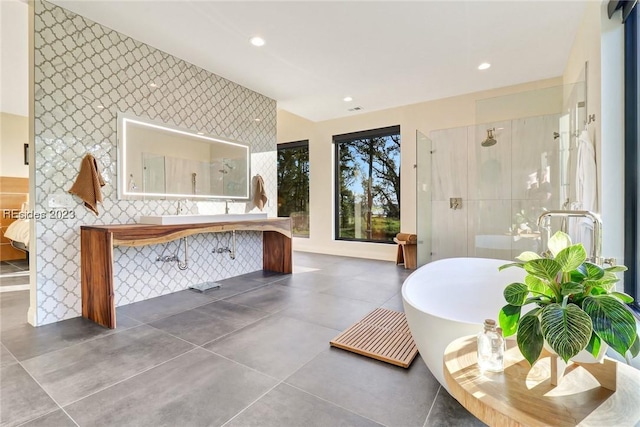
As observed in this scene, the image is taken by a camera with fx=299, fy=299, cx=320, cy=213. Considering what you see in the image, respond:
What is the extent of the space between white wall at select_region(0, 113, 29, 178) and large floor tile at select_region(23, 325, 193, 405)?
5.43 m

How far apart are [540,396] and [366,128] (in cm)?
558

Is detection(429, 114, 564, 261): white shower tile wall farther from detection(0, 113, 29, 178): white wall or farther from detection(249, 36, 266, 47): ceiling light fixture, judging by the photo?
detection(0, 113, 29, 178): white wall

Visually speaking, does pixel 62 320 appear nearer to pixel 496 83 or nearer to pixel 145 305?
pixel 145 305

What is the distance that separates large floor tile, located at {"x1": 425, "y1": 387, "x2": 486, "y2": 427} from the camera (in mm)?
1476

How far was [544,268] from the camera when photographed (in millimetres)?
828

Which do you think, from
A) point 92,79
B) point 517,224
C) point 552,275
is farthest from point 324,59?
point 552,275

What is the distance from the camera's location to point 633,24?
82.0 inches

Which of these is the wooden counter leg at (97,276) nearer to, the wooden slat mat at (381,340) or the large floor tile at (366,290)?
the wooden slat mat at (381,340)

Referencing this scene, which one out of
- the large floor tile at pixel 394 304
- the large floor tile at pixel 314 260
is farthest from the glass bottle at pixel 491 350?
the large floor tile at pixel 314 260

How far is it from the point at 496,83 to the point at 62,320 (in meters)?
6.01

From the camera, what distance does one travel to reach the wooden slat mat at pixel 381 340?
2109mm

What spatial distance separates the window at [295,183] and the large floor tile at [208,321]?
3.92 meters

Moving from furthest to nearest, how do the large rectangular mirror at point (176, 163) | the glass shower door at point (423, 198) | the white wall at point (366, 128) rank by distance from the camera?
the white wall at point (366, 128) < the glass shower door at point (423, 198) < the large rectangular mirror at point (176, 163)

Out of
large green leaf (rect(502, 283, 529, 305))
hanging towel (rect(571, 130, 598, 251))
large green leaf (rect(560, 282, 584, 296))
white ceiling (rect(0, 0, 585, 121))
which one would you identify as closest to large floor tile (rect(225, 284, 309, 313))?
large green leaf (rect(502, 283, 529, 305))
